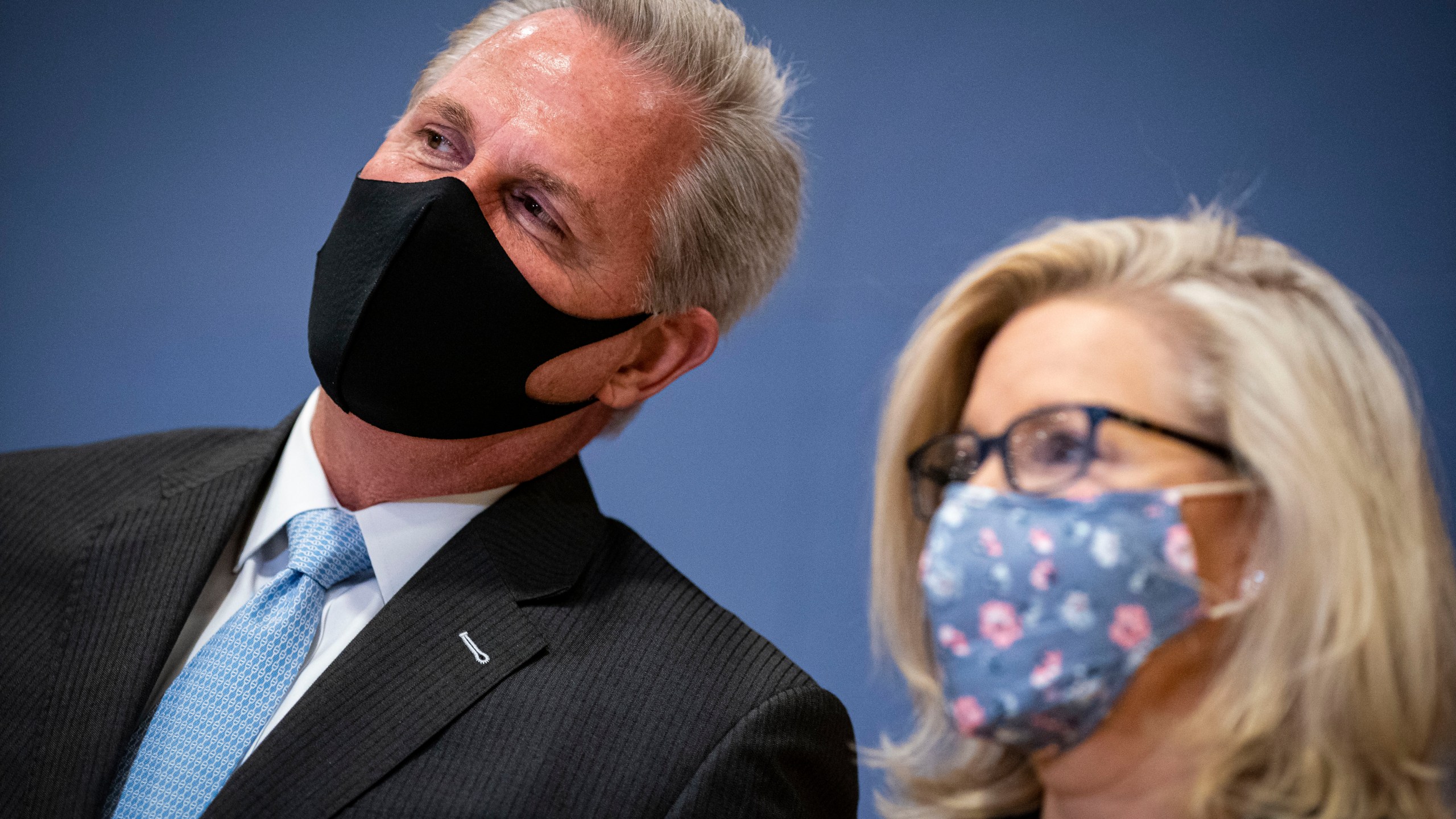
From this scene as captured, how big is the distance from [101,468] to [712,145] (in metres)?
1.13

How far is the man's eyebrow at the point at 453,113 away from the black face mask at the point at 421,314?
0.41 ft

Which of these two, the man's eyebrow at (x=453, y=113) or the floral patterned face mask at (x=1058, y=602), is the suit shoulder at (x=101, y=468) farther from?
the floral patterned face mask at (x=1058, y=602)

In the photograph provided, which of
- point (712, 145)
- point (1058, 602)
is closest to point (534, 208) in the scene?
point (712, 145)

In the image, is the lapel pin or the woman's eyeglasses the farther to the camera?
the lapel pin

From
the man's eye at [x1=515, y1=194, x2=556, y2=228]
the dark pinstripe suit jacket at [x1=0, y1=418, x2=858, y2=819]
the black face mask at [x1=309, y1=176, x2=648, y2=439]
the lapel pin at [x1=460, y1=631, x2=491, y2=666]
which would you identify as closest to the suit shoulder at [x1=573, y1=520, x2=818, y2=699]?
the dark pinstripe suit jacket at [x1=0, y1=418, x2=858, y2=819]

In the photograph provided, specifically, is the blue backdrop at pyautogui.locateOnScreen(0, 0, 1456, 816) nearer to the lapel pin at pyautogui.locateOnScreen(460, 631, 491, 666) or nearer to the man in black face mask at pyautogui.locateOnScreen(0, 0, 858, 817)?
the man in black face mask at pyautogui.locateOnScreen(0, 0, 858, 817)

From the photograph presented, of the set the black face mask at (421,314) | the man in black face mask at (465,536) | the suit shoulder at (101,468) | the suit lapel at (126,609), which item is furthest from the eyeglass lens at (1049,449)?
the suit shoulder at (101,468)

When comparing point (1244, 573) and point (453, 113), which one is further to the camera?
point (453, 113)

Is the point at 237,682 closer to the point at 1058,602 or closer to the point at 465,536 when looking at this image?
the point at 465,536

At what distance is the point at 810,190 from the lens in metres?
2.36

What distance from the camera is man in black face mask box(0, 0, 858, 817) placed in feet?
5.26

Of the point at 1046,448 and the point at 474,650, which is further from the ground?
the point at 1046,448

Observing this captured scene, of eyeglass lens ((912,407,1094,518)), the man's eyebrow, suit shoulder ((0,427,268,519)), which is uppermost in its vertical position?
the man's eyebrow

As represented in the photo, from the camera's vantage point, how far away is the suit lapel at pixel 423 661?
1540 mm
